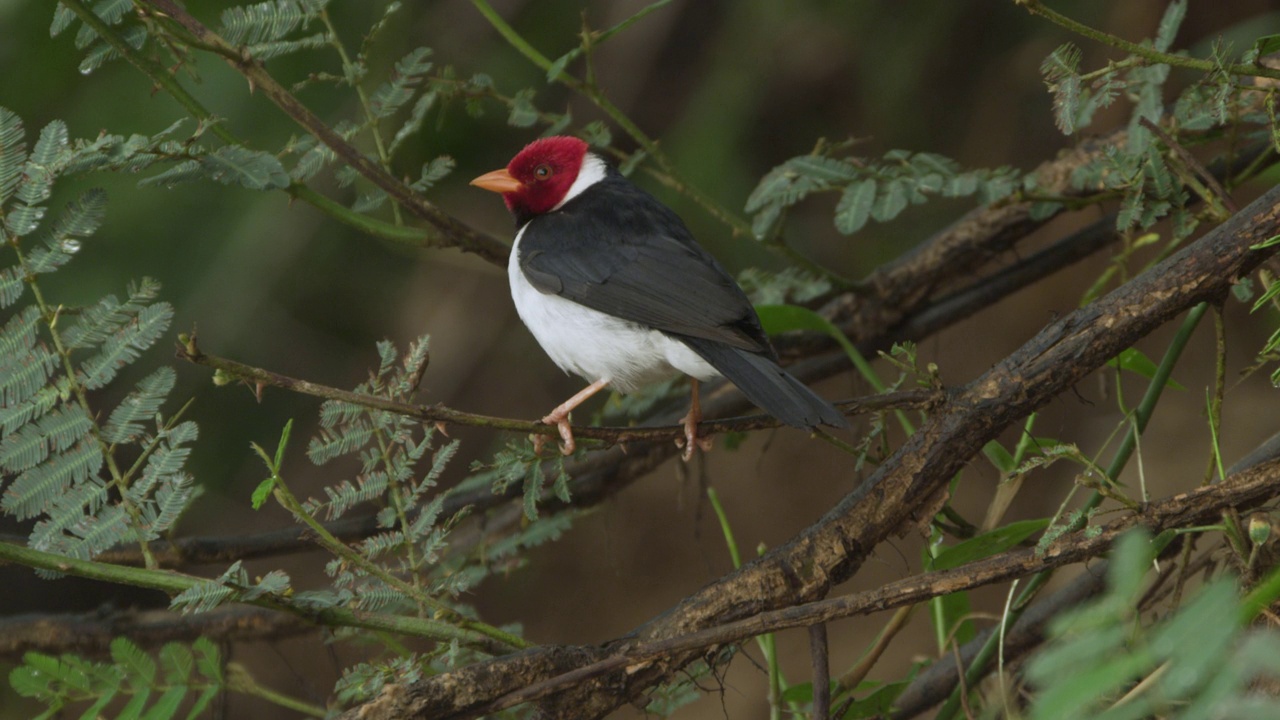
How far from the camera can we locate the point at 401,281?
545 cm

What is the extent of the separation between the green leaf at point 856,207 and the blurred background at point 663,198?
848 millimetres

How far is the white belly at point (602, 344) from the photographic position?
2.80m

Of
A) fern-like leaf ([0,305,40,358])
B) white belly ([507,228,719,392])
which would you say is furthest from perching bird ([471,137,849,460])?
fern-like leaf ([0,305,40,358])

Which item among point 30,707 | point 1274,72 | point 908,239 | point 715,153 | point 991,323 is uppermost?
point 1274,72

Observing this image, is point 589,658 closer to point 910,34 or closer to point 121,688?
point 121,688

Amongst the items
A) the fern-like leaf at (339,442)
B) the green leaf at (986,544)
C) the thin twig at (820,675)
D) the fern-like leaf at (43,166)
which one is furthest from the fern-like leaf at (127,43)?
the green leaf at (986,544)

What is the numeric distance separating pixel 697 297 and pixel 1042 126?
3.02 metres

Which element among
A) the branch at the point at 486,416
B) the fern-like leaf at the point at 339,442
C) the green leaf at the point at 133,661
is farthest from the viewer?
the green leaf at the point at 133,661

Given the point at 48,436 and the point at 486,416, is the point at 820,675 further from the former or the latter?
the point at 48,436

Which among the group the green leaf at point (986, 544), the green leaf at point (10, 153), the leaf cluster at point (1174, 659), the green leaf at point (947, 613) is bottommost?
the green leaf at point (947, 613)

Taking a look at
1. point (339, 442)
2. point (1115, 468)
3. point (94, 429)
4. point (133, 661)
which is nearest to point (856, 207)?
point (1115, 468)

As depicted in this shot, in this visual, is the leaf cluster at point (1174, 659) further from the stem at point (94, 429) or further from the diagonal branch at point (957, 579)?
the stem at point (94, 429)

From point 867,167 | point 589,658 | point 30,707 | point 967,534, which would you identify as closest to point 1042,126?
point 867,167

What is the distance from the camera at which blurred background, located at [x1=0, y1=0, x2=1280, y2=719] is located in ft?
14.5
